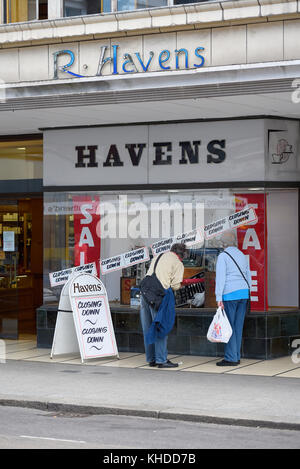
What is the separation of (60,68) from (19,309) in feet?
19.3

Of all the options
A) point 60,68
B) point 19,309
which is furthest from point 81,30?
point 19,309

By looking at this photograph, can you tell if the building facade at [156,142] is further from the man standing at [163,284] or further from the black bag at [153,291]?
the black bag at [153,291]

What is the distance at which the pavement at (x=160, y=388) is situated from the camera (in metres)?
9.41

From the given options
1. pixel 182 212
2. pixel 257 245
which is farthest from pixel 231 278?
pixel 182 212

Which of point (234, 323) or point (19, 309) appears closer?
point (234, 323)

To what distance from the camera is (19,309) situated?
17141 mm

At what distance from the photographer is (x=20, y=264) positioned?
1634cm

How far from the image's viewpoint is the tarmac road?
8.05 meters

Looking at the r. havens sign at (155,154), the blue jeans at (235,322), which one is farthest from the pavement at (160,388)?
the r. havens sign at (155,154)

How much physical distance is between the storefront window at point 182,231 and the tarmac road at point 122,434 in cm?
445
